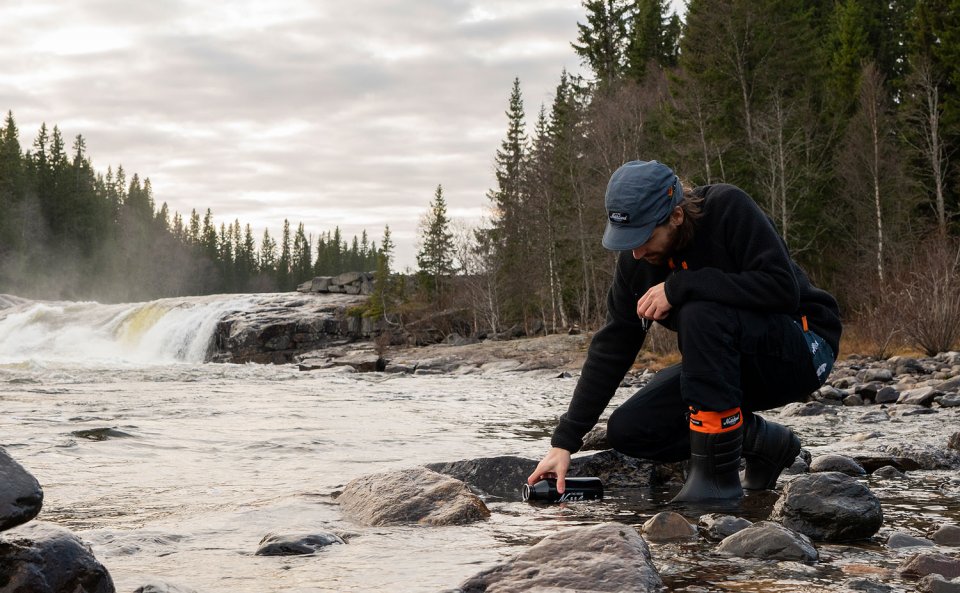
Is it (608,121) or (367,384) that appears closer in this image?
(367,384)

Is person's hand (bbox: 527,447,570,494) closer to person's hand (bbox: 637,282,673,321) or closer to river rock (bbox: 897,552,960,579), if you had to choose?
person's hand (bbox: 637,282,673,321)

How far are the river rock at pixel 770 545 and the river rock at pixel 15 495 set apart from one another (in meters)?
2.03

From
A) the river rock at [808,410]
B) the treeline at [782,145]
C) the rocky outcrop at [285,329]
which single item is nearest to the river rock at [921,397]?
the river rock at [808,410]

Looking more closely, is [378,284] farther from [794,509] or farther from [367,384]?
[794,509]

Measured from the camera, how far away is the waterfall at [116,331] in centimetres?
3089

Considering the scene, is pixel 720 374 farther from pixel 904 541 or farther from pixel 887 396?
pixel 887 396

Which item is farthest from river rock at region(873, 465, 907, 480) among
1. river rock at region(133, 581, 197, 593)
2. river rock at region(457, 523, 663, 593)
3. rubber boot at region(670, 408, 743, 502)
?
river rock at region(133, 581, 197, 593)

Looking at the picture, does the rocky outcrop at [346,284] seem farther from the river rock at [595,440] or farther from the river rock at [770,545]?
the river rock at [770,545]

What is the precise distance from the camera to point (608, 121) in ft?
89.2

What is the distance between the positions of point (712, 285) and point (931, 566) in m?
1.29

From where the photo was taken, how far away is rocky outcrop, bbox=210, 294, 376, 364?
34156 millimetres

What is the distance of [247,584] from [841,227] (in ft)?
98.3

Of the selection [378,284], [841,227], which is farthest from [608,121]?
[378,284]

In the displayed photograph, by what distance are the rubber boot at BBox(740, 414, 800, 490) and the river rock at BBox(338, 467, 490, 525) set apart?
Answer: 118 centimetres
